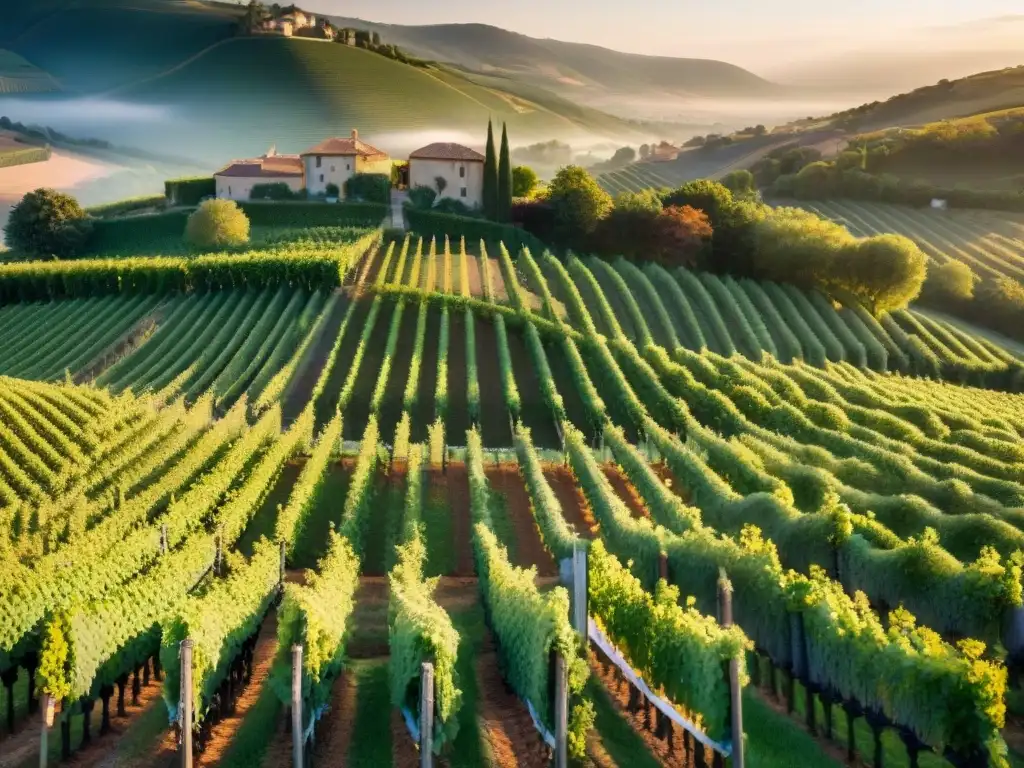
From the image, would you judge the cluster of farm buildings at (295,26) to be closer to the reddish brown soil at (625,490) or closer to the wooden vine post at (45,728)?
the reddish brown soil at (625,490)

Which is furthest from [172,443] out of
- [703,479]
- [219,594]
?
[703,479]

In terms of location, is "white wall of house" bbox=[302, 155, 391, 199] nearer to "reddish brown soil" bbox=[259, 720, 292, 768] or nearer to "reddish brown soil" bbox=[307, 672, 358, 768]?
"reddish brown soil" bbox=[307, 672, 358, 768]

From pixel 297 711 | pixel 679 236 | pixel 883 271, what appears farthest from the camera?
pixel 679 236

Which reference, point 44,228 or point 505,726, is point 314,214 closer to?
point 44,228

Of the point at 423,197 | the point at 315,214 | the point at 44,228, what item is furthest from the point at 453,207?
the point at 44,228

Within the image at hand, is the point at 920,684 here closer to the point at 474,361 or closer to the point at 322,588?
the point at 322,588

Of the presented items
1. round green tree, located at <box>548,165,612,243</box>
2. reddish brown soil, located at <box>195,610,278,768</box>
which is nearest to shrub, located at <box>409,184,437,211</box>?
round green tree, located at <box>548,165,612,243</box>
